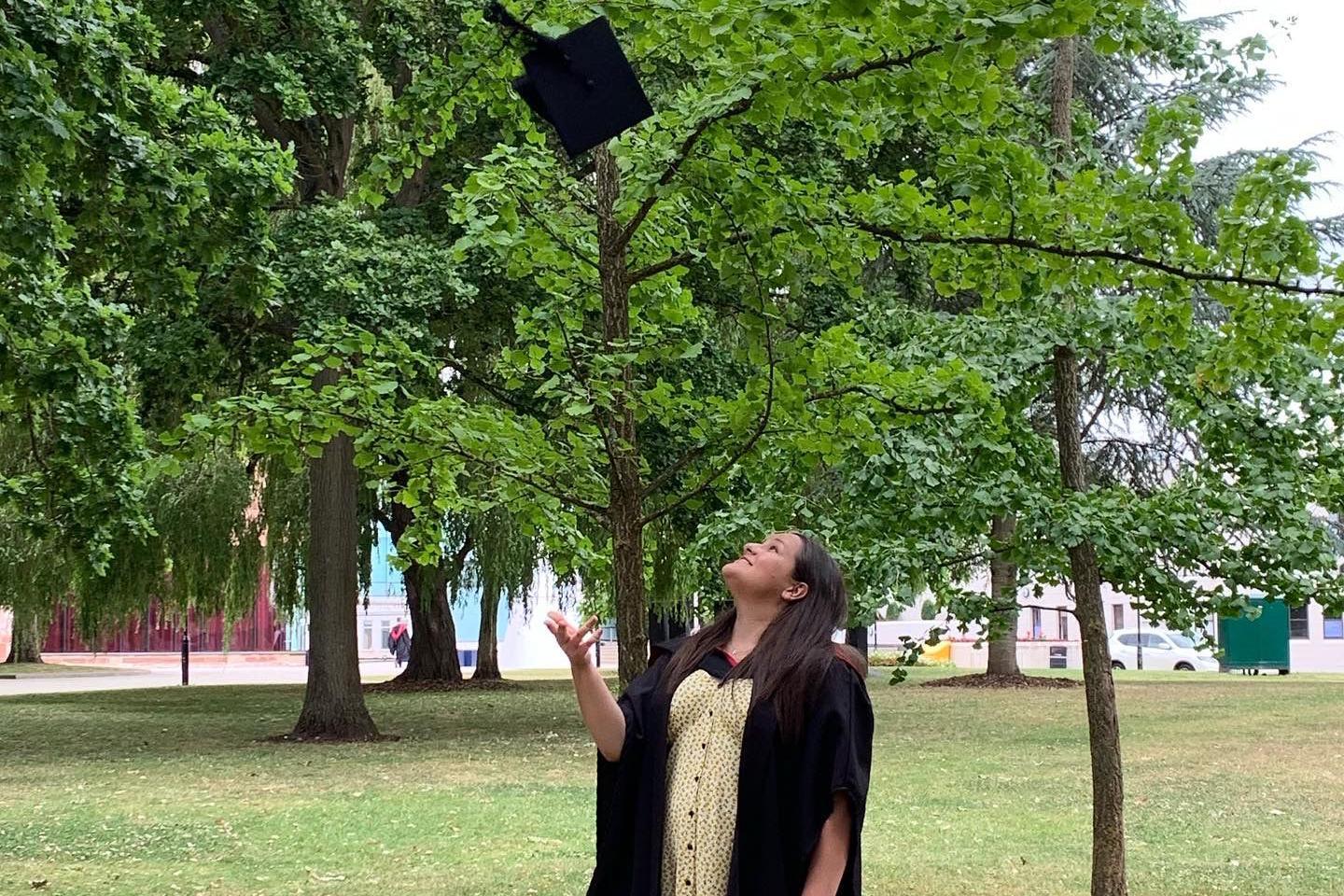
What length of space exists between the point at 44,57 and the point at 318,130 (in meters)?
10.3

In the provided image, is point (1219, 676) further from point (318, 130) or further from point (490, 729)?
point (318, 130)

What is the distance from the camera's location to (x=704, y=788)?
11.1 feet

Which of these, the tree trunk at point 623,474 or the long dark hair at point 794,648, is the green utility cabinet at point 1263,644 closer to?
the tree trunk at point 623,474

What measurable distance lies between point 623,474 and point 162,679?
3369 centimetres

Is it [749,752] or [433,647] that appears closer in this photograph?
[749,752]

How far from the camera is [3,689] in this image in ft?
93.0

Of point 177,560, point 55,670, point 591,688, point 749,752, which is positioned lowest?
point 55,670

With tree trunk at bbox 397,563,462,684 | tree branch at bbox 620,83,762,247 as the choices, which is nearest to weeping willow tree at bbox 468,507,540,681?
tree trunk at bbox 397,563,462,684

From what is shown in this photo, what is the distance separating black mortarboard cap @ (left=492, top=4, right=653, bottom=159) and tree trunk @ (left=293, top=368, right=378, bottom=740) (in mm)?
12346

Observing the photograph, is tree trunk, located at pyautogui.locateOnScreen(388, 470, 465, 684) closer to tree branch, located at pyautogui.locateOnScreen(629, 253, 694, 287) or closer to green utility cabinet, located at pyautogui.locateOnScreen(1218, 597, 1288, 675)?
green utility cabinet, located at pyautogui.locateOnScreen(1218, 597, 1288, 675)

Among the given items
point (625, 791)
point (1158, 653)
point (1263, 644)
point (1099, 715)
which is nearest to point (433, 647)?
point (1263, 644)

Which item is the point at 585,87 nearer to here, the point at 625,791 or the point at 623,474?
the point at 623,474

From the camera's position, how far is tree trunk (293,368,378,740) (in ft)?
54.2

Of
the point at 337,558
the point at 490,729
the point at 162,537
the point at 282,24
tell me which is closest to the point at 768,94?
the point at 282,24
